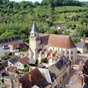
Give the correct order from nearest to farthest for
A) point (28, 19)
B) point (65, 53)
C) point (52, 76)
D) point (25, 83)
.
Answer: point (25, 83) < point (52, 76) < point (65, 53) < point (28, 19)

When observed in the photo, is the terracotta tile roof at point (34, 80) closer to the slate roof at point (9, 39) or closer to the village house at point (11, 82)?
the village house at point (11, 82)

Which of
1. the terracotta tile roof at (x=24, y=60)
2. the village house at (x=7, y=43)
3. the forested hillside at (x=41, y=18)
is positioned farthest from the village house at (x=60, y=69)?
the forested hillside at (x=41, y=18)

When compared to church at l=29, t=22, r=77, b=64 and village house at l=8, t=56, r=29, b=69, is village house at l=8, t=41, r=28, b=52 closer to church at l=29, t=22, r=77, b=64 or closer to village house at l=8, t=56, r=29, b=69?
church at l=29, t=22, r=77, b=64

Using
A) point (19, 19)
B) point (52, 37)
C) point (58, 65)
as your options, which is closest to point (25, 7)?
point (19, 19)

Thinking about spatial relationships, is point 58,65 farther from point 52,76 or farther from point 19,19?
point 19,19

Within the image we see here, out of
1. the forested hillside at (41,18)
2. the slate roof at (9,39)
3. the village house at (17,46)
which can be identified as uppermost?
the forested hillside at (41,18)

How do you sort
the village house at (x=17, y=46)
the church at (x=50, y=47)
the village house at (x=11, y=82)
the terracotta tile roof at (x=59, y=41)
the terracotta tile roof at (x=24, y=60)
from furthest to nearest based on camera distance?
1. the village house at (x=17, y=46)
2. the terracotta tile roof at (x=59, y=41)
3. the church at (x=50, y=47)
4. the terracotta tile roof at (x=24, y=60)
5. the village house at (x=11, y=82)

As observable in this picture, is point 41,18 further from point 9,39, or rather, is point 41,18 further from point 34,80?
point 34,80
